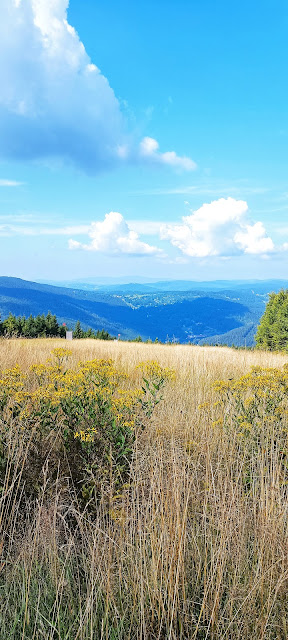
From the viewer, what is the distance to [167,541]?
179cm

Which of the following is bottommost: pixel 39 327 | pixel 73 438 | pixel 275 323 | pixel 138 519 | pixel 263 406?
pixel 39 327

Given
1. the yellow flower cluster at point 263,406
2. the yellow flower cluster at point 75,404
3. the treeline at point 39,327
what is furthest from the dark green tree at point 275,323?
the yellow flower cluster at point 75,404

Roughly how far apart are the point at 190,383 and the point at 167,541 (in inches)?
142

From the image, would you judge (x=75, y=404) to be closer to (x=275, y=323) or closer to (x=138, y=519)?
(x=138, y=519)

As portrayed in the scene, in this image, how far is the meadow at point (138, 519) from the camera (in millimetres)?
1622

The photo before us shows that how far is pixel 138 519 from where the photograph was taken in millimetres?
2094

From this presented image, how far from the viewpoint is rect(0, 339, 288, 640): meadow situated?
1.62 m

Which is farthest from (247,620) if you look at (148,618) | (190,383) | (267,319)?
(267,319)

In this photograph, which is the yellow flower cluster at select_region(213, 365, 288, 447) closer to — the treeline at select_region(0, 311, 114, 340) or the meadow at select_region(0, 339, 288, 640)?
the meadow at select_region(0, 339, 288, 640)

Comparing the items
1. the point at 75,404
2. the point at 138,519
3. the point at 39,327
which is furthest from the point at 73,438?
the point at 39,327

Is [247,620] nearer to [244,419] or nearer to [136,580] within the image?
[136,580]

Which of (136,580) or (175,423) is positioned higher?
(175,423)

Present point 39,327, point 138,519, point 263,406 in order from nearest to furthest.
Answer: point 138,519, point 263,406, point 39,327

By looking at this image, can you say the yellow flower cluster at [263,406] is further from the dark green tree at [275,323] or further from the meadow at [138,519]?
the dark green tree at [275,323]
